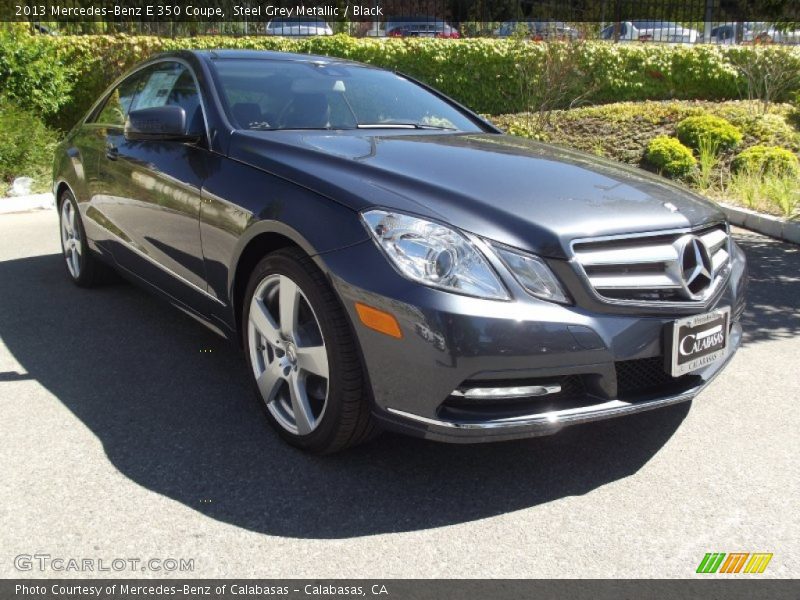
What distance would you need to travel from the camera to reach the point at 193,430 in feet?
11.0

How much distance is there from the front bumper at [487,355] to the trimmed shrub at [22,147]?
821 centimetres

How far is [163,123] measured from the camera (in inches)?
145

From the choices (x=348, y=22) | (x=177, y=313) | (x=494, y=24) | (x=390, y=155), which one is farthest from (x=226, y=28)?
→ (x=390, y=155)

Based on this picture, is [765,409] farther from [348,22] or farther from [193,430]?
[348,22]

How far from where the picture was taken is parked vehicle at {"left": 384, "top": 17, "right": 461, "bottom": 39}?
15.3 metres

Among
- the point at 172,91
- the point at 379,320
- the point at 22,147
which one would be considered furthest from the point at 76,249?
the point at 22,147

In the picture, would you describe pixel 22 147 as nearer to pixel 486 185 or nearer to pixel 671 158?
pixel 671 158

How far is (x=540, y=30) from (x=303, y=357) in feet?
42.9

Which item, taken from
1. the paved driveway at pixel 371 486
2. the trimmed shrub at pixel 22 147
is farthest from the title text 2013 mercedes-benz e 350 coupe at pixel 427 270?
the trimmed shrub at pixel 22 147

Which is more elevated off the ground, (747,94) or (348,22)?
(348,22)

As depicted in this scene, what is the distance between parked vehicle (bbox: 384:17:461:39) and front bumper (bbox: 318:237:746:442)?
12973 millimetres

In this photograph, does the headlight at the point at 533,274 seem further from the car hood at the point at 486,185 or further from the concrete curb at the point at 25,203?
the concrete curb at the point at 25,203

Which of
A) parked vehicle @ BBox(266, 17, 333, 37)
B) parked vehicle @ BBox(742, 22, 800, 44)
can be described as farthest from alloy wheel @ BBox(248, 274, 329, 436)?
parked vehicle @ BBox(742, 22, 800, 44)

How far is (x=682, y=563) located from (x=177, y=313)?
11.2ft
